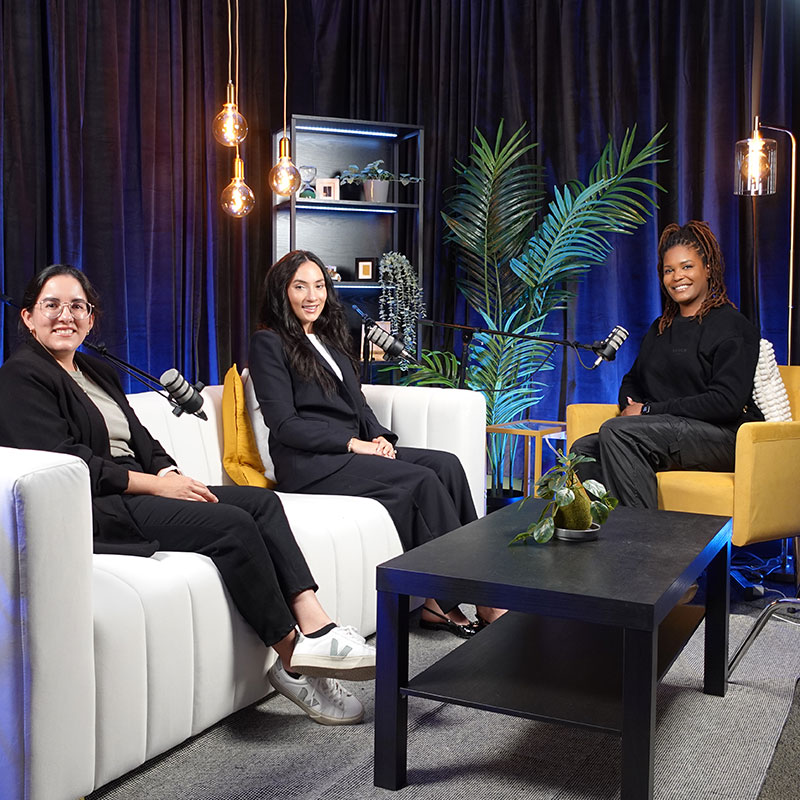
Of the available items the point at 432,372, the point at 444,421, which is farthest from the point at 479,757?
the point at 432,372

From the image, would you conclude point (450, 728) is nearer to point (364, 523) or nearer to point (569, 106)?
point (364, 523)

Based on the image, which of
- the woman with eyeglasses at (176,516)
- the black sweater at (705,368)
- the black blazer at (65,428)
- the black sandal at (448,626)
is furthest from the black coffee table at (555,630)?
the black sweater at (705,368)

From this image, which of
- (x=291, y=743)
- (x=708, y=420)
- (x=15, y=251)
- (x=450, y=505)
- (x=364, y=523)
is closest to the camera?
(x=291, y=743)

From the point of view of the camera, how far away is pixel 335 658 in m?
2.21

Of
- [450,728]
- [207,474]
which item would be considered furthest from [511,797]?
[207,474]

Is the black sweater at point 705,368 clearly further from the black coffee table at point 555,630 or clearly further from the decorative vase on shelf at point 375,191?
the decorative vase on shelf at point 375,191

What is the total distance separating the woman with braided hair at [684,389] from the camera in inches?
137

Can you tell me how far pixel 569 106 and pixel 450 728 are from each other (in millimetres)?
3604

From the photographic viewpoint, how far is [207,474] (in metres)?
3.21

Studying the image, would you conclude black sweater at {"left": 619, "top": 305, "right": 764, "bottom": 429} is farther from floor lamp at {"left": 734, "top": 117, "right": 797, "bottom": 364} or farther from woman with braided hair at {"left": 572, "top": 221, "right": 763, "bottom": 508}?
floor lamp at {"left": 734, "top": 117, "right": 797, "bottom": 364}

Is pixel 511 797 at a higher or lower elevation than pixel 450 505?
lower

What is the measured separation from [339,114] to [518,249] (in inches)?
59.4

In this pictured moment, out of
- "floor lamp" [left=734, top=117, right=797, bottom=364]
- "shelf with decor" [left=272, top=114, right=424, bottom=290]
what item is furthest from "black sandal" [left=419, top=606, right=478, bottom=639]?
"shelf with decor" [left=272, top=114, right=424, bottom=290]

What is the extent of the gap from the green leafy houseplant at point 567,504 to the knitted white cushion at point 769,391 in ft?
4.96
